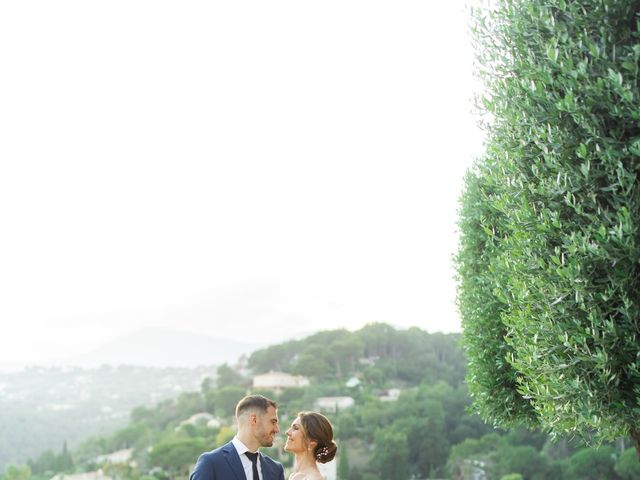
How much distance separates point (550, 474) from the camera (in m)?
69.8

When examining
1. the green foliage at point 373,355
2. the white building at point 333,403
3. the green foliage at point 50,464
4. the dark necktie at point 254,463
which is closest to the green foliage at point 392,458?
the white building at point 333,403

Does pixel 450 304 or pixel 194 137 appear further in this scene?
pixel 194 137

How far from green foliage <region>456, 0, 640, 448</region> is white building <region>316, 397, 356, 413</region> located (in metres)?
92.4

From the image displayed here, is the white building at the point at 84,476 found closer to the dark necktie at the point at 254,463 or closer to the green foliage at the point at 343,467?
the green foliage at the point at 343,467

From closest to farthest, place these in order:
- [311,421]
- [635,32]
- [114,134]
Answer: [311,421] → [635,32] → [114,134]

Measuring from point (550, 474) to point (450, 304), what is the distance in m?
61.9

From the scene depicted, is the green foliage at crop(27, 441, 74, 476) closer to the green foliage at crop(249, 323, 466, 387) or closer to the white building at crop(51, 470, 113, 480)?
the white building at crop(51, 470, 113, 480)

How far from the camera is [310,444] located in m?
6.21

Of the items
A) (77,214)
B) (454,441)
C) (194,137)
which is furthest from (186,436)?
(77,214)

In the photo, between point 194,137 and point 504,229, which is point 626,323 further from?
point 194,137

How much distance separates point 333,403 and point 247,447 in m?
101

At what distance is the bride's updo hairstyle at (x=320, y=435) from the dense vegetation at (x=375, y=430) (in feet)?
173

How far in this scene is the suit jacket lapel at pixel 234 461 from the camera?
5.89 metres

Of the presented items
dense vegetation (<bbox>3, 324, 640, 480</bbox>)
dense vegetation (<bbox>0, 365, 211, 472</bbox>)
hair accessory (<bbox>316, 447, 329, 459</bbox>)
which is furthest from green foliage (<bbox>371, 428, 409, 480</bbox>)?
hair accessory (<bbox>316, 447, 329, 459</bbox>)
